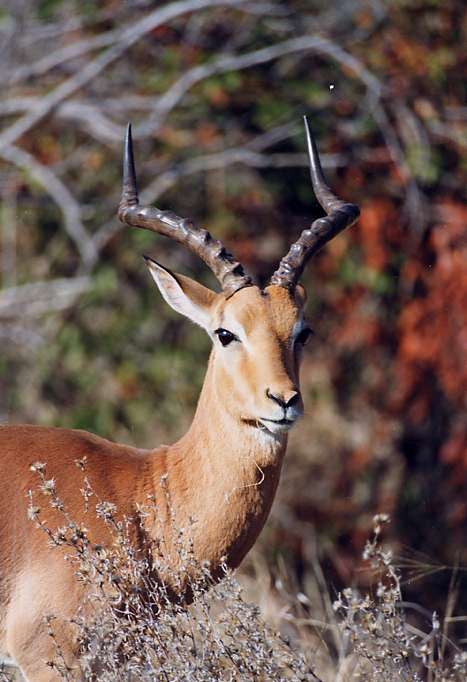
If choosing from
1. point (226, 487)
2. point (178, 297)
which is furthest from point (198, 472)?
point (178, 297)

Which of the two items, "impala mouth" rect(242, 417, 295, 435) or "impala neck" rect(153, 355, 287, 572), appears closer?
"impala mouth" rect(242, 417, 295, 435)

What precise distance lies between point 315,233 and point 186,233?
0.56 m

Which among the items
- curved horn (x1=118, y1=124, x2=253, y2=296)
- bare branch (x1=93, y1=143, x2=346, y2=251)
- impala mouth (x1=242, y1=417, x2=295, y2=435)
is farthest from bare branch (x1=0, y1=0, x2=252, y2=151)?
impala mouth (x1=242, y1=417, x2=295, y2=435)

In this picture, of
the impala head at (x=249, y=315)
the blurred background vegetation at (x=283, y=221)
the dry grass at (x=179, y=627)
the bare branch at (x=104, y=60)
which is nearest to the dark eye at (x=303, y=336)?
the impala head at (x=249, y=315)

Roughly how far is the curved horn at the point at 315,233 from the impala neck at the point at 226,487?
23.1 inches

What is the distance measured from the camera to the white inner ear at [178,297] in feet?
18.0

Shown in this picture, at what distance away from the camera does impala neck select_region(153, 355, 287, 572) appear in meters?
5.08

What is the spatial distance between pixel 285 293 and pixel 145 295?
580cm

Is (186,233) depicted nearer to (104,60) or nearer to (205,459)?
(205,459)

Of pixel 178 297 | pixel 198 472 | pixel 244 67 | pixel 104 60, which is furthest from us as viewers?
pixel 244 67

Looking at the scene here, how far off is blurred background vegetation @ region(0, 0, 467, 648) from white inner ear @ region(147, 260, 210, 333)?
15.9 feet

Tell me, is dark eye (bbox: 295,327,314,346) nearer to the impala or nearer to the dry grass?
the impala

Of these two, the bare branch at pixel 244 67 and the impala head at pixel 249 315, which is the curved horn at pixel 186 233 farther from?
the bare branch at pixel 244 67

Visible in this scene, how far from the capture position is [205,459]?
5.24 meters
